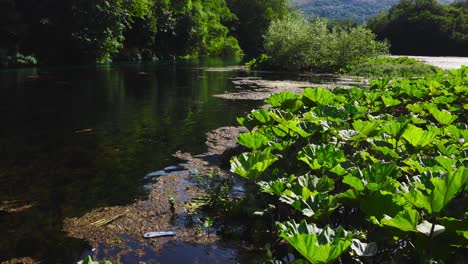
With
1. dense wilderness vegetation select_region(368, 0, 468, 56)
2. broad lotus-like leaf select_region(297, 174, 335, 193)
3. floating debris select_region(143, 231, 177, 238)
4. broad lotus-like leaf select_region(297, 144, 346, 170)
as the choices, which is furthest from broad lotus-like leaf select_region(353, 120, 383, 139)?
dense wilderness vegetation select_region(368, 0, 468, 56)

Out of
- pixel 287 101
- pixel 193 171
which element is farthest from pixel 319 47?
pixel 193 171

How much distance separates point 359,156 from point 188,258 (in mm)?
2243

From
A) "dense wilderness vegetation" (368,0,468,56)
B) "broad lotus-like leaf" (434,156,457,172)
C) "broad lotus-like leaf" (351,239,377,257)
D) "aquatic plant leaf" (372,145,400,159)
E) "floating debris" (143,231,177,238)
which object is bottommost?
"floating debris" (143,231,177,238)

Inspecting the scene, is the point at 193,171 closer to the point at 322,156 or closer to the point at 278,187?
the point at 322,156

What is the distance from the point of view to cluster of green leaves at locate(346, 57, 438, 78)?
27500 mm

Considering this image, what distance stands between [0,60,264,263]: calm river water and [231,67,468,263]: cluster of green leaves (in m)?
2.15

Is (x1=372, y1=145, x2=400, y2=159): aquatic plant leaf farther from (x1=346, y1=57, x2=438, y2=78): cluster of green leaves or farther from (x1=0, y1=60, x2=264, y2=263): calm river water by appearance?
(x1=346, y1=57, x2=438, y2=78): cluster of green leaves

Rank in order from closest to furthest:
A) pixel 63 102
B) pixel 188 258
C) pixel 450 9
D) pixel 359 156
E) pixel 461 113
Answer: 1. pixel 188 258
2. pixel 359 156
3. pixel 461 113
4. pixel 63 102
5. pixel 450 9

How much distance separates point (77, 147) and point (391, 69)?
24.4 metres

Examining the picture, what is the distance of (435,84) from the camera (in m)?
10.8

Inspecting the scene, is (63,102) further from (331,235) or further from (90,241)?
(331,235)

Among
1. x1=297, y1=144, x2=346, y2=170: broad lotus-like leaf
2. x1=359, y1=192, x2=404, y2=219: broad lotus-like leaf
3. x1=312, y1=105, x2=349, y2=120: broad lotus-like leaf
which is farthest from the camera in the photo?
x1=312, y1=105, x2=349, y2=120: broad lotus-like leaf

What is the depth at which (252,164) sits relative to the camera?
4.42 meters

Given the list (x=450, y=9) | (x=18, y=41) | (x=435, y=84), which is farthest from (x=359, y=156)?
(x=450, y=9)
